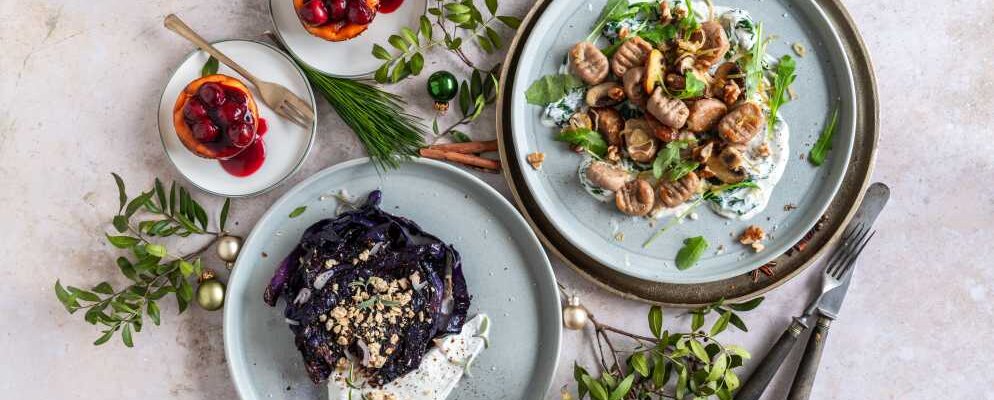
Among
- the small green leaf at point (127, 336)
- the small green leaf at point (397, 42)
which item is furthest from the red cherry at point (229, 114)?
the small green leaf at point (127, 336)

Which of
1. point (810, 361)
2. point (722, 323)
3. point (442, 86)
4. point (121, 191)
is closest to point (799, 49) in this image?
point (722, 323)

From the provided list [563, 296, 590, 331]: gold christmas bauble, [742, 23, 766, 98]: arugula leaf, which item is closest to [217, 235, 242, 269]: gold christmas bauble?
[563, 296, 590, 331]: gold christmas bauble

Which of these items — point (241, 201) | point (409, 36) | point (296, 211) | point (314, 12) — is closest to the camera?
point (314, 12)

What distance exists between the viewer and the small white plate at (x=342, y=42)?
2.35m

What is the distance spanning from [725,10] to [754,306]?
98 centimetres

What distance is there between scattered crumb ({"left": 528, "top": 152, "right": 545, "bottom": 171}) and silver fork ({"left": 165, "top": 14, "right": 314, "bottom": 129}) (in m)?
0.72

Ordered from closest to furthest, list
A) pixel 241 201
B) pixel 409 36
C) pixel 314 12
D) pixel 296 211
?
pixel 314 12 → pixel 409 36 → pixel 296 211 → pixel 241 201

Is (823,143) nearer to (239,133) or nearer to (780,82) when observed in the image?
(780,82)

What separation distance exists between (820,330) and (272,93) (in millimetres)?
2003

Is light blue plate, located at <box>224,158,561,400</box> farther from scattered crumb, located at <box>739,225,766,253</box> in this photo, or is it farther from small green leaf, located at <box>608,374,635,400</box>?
scattered crumb, located at <box>739,225,766,253</box>

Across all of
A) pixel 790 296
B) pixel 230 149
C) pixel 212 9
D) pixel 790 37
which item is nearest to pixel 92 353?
pixel 230 149

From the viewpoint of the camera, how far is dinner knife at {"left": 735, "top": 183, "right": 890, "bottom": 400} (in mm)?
2418

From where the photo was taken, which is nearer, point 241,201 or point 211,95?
point 211,95

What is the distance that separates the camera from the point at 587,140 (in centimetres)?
228
